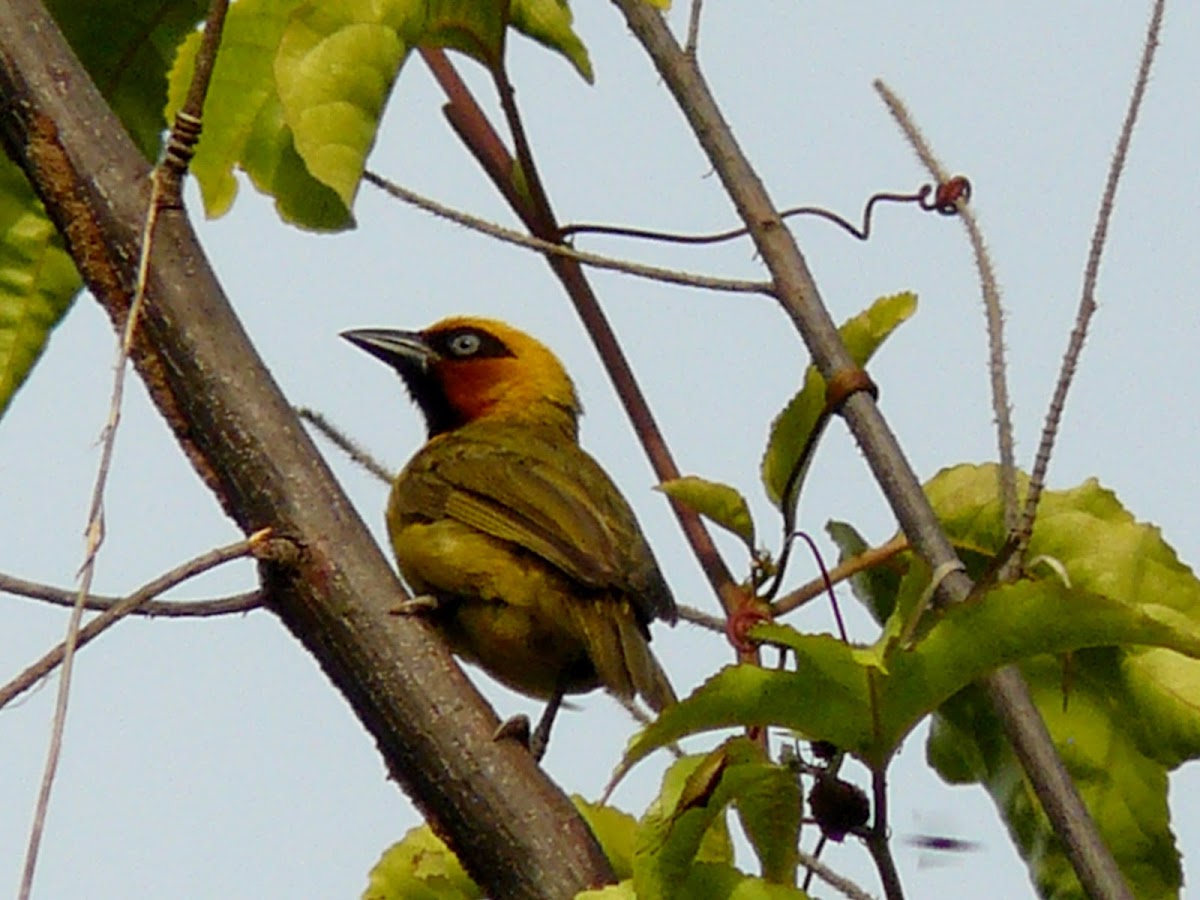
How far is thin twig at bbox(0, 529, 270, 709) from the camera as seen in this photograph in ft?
6.26

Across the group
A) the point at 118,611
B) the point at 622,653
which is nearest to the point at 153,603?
the point at 118,611

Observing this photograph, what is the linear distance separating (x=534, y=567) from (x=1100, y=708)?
143 cm

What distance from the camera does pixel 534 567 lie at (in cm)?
376

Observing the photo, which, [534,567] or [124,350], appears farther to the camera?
[534,567]

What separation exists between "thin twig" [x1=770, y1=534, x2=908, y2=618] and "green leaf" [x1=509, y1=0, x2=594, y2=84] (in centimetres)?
76

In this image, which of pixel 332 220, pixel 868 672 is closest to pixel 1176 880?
pixel 868 672

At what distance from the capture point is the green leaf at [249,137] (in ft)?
8.59

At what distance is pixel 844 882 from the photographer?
2258 mm

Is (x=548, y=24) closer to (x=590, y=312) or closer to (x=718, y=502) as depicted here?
(x=590, y=312)

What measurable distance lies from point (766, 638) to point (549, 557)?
6.18ft

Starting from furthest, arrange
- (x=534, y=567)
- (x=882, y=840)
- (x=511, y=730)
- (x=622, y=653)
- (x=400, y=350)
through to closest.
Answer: (x=400, y=350)
(x=534, y=567)
(x=622, y=653)
(x=511, y=730)
(x=882, y=840)

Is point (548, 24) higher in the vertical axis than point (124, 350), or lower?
higher

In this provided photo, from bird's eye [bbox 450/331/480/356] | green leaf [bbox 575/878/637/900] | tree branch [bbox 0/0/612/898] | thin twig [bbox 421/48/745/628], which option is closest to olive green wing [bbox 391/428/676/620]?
bird's eye [bbox 450/331/480/356]

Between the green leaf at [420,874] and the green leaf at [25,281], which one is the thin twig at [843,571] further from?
the green leaf at [25,281]
